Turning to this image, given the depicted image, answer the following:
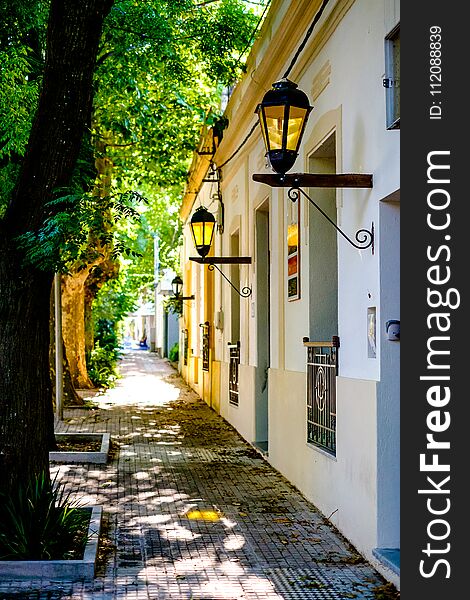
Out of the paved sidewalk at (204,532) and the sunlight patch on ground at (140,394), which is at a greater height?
the sunlight patch on ground at (140,394)

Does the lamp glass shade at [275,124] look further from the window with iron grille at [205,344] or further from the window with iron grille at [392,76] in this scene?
the window with iron grille at [205,344]

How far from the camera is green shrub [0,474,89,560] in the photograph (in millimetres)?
6652

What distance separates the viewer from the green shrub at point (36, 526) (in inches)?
262

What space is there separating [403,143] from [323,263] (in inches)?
153

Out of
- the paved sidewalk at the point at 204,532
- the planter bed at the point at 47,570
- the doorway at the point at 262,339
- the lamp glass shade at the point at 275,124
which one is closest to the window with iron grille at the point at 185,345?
the paved sidewalk at the point at 204,532

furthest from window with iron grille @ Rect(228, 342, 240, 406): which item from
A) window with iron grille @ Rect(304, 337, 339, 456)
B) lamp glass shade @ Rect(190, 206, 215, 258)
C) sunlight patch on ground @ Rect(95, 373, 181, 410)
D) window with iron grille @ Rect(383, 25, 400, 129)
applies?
window with iron grille @ Rect(383, 25, 400, 129)

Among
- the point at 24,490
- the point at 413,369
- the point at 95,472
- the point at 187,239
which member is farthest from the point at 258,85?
the point at 187,239

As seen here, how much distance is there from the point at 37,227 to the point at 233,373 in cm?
917

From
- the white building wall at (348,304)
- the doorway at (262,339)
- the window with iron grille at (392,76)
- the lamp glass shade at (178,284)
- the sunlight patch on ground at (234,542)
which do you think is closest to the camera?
the window with iron grille at (392,76)

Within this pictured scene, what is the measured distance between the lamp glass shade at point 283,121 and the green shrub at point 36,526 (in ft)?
10.3

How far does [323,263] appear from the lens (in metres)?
9.66

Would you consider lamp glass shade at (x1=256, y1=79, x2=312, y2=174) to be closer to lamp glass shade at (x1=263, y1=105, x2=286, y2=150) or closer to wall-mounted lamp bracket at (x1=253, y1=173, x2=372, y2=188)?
lamp glass shade at (x1=263, y1=105, x2=286, y2=150)

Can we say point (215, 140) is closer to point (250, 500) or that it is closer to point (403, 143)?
point (250, 500)

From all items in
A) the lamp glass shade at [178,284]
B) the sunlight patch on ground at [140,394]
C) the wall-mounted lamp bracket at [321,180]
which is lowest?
the sunlight patch on ground at [140,394]
